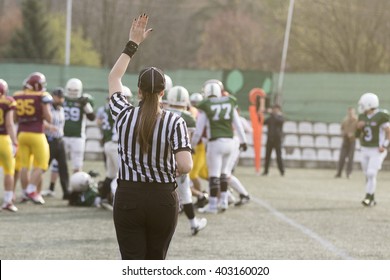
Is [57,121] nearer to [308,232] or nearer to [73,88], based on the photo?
[73,88]

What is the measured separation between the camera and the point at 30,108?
1393 cm

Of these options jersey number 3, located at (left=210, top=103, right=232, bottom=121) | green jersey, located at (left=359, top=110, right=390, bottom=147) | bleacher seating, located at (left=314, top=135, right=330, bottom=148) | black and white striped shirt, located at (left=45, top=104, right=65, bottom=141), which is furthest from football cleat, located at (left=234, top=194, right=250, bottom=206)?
bleacher seating, located at (left=314, top=135, right=330, bottom=148)

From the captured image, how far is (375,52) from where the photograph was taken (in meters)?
43.6

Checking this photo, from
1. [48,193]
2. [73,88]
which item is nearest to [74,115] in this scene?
[73,88]

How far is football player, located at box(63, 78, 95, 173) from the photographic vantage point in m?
15.6

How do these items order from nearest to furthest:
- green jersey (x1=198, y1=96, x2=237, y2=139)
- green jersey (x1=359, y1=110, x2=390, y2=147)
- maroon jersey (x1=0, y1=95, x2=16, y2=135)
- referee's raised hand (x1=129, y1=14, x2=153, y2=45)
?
referee's raised hand (x1=129, y1=14, x2=153, y2=45), maroon jersey (x1=0, y1=95, x2=16, y2=135), green jersey (x1=198, y1=96, x2=237, y2=139), green jersey (x1=359, y1=110, x2=390, y2=147)

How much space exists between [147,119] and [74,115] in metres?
9.93

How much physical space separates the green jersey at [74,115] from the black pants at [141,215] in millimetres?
9704

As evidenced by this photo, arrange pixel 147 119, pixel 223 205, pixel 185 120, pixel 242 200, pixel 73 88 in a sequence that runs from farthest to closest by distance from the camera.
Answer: pixel 73 88
pixel 242 200
pixel 223 205
pixel 185 120
pixel 147 119

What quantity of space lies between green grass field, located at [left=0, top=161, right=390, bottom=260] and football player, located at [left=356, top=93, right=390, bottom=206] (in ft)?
1.85

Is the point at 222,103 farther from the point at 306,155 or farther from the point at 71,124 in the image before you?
the point at 306,155

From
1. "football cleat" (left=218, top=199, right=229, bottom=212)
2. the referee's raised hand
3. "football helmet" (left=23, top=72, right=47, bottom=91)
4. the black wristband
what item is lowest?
"football cleat" (left=218, top=199, right=229, bottom=212)

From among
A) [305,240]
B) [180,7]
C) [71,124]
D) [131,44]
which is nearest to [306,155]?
[71,124]

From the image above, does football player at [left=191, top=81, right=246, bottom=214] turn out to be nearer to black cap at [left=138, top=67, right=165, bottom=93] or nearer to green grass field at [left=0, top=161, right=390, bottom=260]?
green grass field at [left=0, top=161, right=390, bottom=260]
